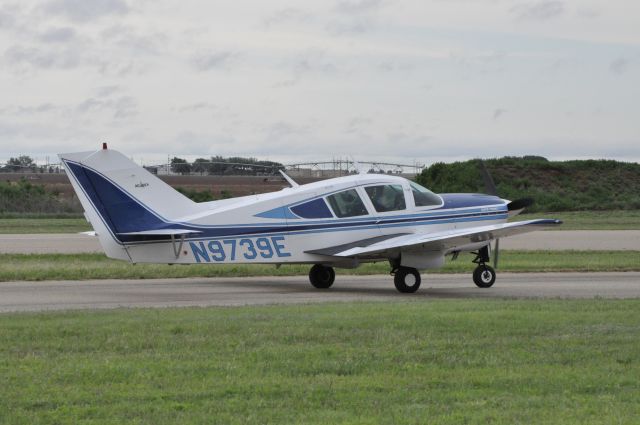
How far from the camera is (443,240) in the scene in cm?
1959

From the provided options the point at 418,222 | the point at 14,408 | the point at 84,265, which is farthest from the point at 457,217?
the point at 14,408

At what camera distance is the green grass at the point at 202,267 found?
23.3m

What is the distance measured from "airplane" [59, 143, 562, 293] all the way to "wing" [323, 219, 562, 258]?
23mm

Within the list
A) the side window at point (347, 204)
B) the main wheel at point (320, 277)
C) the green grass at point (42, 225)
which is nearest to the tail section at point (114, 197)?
the side window at point (347, 204)

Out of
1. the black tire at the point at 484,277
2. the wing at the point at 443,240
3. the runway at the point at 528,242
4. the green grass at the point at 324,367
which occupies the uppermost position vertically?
the wing at the point at 443,240

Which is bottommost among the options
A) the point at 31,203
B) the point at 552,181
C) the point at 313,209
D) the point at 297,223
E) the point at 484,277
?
the point at 484,277

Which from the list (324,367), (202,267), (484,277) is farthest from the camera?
(202,267)

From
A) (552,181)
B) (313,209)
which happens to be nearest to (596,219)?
(552,181)

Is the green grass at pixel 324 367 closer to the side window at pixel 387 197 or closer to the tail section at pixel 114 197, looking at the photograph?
the tail section at pixel 114 197

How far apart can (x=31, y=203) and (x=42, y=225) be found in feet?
47.4

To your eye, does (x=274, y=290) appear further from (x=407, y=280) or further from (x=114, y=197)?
(x=114, y=197)

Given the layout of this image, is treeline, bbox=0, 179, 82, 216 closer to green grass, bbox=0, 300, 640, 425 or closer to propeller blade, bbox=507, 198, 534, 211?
propeller blade, bbox=507, 198, 534, 211

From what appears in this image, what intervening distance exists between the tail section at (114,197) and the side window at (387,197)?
4113 millimetres

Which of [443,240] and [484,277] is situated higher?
[443,240]
